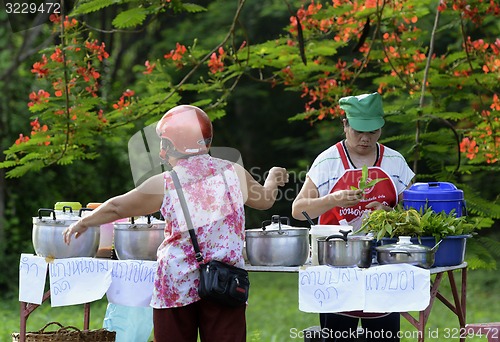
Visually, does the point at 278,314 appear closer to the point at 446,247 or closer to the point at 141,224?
the point at 141,224

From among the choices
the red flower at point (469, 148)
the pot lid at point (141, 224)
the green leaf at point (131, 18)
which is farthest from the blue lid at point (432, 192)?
the green leaf at point (131, 18)

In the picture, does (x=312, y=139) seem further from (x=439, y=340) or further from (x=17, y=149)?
(x=17, y=149)

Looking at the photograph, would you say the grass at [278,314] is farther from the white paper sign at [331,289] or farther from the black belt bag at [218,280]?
the black belt bag at [218,280]

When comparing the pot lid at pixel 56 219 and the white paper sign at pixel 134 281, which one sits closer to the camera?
the white paper sign at pixel 134 281

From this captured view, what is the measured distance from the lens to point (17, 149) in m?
7.05

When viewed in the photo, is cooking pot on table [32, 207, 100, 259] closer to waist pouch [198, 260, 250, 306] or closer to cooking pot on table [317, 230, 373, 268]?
waist pouch [198, 260, 250, 306]

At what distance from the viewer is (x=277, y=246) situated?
4926 mm

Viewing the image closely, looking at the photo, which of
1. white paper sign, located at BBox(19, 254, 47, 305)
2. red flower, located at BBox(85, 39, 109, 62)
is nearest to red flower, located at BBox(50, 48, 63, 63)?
red flower, located at BBox(85, 39, 109, 62)

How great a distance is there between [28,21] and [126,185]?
3.06 meters

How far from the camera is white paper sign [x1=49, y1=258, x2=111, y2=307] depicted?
526 cm

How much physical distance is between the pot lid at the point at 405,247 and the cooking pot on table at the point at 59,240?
1.64 m

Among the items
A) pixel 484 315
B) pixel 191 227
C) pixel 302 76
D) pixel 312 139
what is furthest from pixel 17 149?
pixel 312 139

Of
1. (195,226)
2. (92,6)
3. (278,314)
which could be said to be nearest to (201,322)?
(195,226)

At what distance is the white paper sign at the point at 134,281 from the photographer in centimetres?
511
